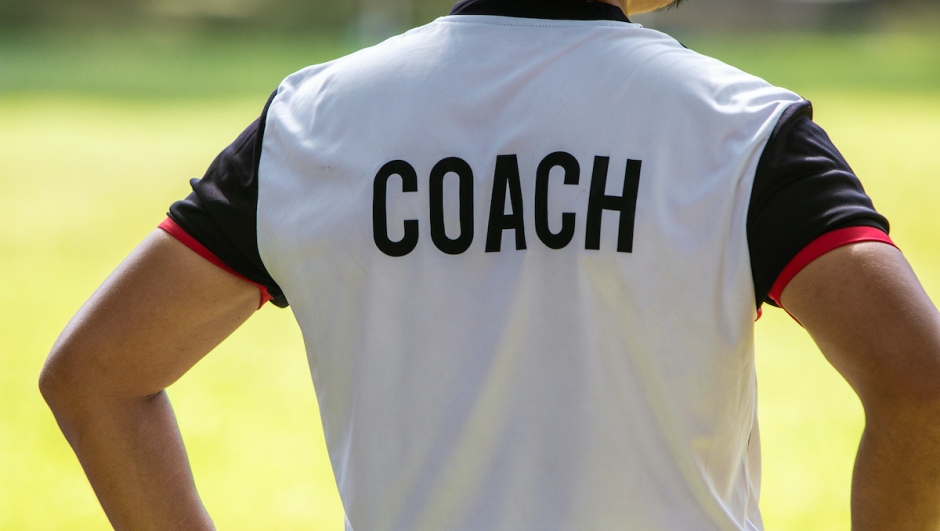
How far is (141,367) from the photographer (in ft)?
3.02

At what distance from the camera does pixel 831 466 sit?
421 centimetres

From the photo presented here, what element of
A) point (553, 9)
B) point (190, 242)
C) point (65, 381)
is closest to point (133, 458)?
point (65, 381)

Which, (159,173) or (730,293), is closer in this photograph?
(730,293)

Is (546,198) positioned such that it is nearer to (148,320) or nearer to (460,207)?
(460,207)

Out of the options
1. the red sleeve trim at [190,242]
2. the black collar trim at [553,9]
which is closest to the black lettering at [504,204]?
the black collar trim at [553,9]

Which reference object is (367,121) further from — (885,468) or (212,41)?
(212,41)

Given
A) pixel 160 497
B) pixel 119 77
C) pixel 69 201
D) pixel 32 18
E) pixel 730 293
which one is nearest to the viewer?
pixel 730 293

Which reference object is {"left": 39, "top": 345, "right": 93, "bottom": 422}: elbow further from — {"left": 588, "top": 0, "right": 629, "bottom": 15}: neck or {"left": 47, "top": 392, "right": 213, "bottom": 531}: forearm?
{"left": 588, "top": 0, "right": 629, "bottom": 15}: neck

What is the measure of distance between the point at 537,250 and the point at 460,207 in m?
0.08

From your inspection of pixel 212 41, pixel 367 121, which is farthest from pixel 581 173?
pixel 212 41

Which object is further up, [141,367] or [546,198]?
[546,198]

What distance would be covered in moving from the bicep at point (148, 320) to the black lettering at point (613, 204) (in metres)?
0.36

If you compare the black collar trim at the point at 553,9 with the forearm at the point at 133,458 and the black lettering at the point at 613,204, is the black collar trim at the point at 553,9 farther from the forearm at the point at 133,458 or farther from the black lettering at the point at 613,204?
the forearm at the point at 133,458

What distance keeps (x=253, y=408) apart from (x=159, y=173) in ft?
19.9
